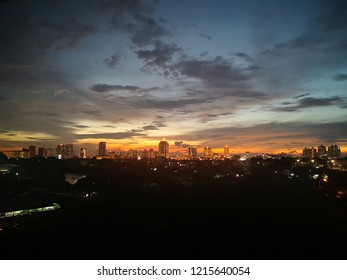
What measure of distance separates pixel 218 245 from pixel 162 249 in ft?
9.64

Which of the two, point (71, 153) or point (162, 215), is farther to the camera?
point (71, 153)

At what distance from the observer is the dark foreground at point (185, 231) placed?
12.2 meters

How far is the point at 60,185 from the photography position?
40.4 metres

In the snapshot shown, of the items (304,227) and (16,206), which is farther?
(16,206)

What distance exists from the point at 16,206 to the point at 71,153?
131 m

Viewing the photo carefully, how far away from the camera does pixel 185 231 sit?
16.1 metres

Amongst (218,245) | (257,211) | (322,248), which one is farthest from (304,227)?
(218,245)

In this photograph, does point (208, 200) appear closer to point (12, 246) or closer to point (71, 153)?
point (12, 246)

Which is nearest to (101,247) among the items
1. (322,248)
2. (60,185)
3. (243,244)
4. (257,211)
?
(243,244)

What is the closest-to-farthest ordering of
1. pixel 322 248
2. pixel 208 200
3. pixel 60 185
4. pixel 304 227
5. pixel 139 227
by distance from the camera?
1. pixel 322 248
2. pixel 304 227
3. pixel 139 227
4. pixel 208 200
5. pixel 60 185

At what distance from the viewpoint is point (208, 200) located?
95.4 ft

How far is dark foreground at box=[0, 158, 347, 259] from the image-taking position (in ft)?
40.2

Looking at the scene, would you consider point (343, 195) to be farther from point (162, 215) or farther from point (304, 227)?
point (162, 215)

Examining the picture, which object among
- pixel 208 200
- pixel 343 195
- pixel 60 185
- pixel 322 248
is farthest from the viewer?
pixel 60 185
